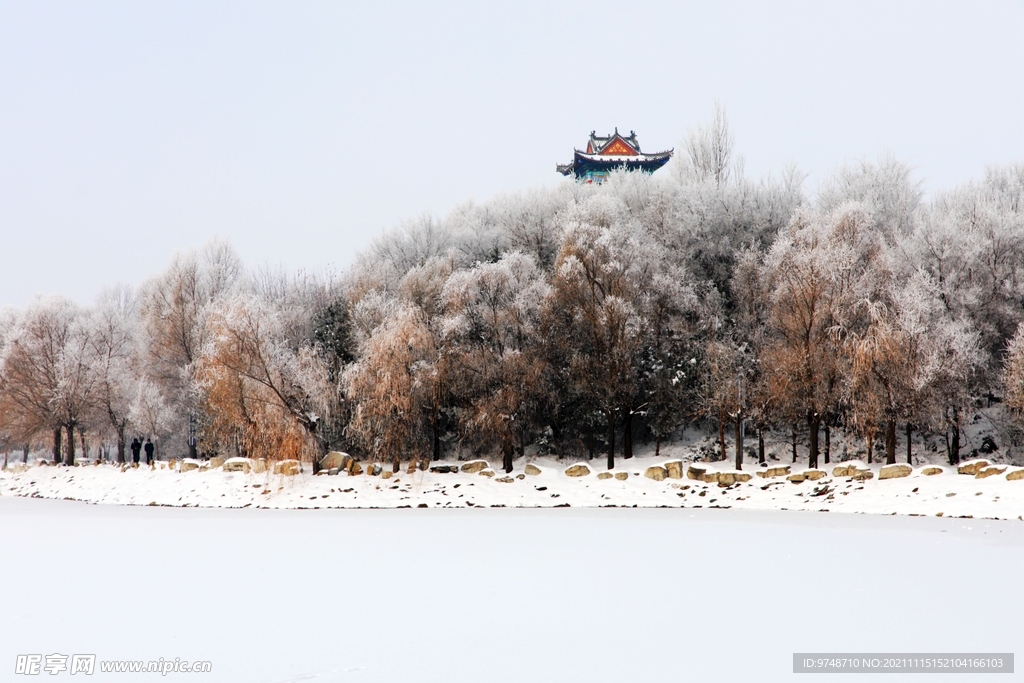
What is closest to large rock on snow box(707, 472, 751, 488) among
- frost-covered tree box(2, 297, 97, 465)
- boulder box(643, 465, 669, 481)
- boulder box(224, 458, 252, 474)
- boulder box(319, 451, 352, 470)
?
boulder box(643, 465, 669, 481)

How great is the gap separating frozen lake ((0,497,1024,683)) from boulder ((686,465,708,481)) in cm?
802

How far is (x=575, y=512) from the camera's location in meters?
22.3

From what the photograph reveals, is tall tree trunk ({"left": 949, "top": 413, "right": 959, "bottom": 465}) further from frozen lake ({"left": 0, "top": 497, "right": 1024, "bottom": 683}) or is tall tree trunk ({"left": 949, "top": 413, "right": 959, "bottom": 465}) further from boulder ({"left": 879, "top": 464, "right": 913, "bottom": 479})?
frozen lake ({"left": 0, "top": 497, "right": 1024, "bottom": 683})

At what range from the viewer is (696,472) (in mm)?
26422

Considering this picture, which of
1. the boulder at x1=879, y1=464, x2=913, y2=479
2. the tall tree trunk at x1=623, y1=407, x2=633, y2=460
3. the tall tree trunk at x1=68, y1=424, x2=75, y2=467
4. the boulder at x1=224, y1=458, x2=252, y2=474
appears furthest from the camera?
the tall tree trunk at x1=68, y1=424, x2=75, y2=467

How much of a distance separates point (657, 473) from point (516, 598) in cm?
1672

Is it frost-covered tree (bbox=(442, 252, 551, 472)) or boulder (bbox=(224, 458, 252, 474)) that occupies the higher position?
frost-covered tree (bbox=(442, 252, 551, 472))

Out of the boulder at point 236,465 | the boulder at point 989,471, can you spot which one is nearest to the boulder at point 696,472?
the boulder at point 989,471

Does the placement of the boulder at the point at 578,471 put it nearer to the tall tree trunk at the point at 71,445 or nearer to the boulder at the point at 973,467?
the boulder at the point at 973,467

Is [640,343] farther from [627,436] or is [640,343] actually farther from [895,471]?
[895,471]

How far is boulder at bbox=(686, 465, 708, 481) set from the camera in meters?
26.3

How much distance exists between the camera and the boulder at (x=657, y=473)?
86.4ft

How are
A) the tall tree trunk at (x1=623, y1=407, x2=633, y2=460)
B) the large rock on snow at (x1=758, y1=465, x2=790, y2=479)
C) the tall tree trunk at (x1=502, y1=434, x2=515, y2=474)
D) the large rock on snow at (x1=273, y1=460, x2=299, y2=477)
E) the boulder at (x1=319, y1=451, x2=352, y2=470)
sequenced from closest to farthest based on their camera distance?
the large rock on snow at (x1=758, y1=465, x2=790, y2=479), the large rock on snow at (x1=273, y1=460, x2=299, y2=477), the tall tree trunk at (x1=502, y1=434, x2=515, y2=474), the boulder at (x1=319, y1=451, x2=352, y2=470), the tall tree trunk at (x1=623, y1=407, x2=633, y2=460)

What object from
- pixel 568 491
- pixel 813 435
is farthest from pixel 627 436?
pixel 813 435
